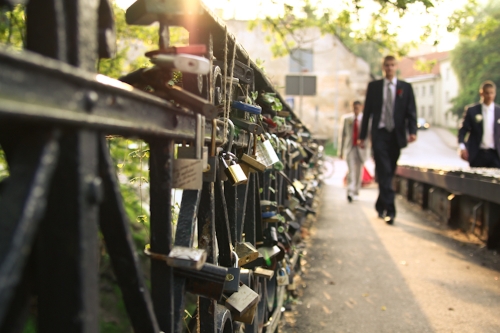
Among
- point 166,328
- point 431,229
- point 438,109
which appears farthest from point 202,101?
point 438,109

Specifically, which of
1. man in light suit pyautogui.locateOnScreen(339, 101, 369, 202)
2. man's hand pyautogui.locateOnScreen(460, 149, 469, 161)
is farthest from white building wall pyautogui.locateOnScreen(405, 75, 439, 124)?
man's hand pyautogui.locateOnScreen(460, 149, 469, 161)

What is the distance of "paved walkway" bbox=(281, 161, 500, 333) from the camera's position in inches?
140

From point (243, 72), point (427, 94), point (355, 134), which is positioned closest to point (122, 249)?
point (243, 72)

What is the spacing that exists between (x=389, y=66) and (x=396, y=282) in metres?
3.94

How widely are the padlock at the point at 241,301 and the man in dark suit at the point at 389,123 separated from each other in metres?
5.63

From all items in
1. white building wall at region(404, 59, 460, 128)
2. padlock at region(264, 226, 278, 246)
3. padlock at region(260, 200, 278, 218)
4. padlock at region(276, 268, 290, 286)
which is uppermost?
white building wall at region(404, 59, 460, 128)

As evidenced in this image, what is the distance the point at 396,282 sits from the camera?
4543mm

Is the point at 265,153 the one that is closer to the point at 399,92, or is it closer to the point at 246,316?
the point at 246,316

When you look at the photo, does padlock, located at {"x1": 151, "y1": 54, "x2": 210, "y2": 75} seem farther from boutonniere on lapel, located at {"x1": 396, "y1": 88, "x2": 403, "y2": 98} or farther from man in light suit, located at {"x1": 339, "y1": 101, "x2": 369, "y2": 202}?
man in light suit, located at {"x1": 339, "y1": 101, "x2": 369, "y2": 202}

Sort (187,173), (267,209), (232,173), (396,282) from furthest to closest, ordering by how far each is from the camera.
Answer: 1. (396,282)
2. (267,209)
3. (232,173)
4. (187,173)

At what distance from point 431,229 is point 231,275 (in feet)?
20.0

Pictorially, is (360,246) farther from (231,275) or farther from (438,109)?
(438,109)

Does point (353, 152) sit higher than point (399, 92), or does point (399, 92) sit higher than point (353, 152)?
point (399, 92)

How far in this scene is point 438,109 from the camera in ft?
229
